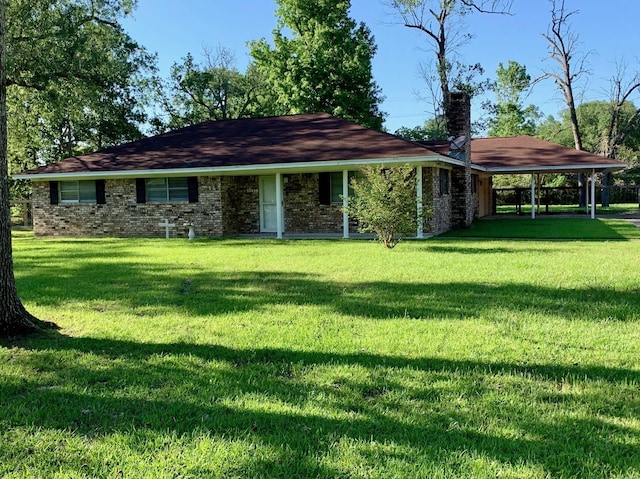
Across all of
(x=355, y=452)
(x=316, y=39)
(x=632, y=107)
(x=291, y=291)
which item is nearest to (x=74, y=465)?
(x=355, y=452)

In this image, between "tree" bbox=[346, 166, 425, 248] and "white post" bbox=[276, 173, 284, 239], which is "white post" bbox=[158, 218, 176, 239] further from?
"tree" bbox=[346, 166, 425, 248]

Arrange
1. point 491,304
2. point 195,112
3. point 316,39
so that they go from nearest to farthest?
point 491,304
point 316,39
point 195,112

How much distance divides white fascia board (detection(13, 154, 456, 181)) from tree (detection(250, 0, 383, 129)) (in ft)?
42.8

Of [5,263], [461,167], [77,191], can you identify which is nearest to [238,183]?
[77,191]

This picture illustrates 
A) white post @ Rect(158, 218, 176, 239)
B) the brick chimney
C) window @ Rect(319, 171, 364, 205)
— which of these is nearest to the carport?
the brick chimney

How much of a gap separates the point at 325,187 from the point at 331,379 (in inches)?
546

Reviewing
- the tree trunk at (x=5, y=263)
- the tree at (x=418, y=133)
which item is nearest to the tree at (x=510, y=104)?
the tree at (x=418, y=133)

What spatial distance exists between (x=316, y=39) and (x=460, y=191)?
48.0 ft

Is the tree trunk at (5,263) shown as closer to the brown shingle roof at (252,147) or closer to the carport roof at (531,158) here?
→ the brown shingle roof at (252,147)

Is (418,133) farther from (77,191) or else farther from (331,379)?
(331,379)

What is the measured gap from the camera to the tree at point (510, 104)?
42.8m

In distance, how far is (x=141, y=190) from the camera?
1839 centimetres

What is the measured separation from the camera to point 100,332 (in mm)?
5598

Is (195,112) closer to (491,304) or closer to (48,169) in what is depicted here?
(48,169)
